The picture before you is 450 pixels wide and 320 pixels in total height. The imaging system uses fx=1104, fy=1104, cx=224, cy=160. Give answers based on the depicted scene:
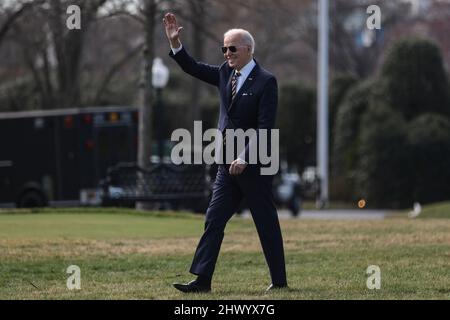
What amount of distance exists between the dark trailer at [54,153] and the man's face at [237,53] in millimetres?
18545

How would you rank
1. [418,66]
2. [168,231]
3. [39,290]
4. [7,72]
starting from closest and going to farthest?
[39,290] → [168,231] → [418,66] → [7,72]

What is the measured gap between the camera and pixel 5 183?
91.0 feet

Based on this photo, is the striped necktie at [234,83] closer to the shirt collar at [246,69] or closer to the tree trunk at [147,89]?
the shirt collar at [246,69]

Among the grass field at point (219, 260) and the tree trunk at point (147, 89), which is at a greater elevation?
the tree trunk at point (147, 89)

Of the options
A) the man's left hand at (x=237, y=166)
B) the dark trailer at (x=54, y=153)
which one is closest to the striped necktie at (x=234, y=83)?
the man's left hand at (x=237, y=166)

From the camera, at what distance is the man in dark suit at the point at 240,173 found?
30.0 ft

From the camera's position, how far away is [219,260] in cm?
1225

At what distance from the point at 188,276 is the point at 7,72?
113 ft

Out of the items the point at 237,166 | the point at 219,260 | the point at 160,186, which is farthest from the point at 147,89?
the point at 237,166

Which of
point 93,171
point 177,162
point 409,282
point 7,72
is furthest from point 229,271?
point 7,72

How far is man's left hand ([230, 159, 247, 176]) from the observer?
8.95m
